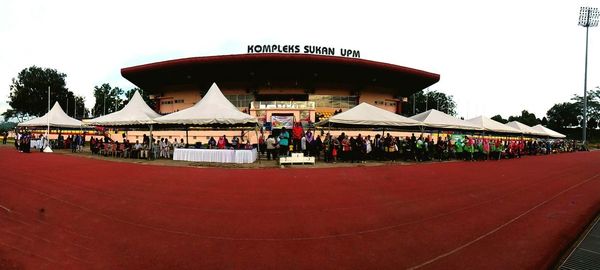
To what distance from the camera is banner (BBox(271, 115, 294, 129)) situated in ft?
90.0

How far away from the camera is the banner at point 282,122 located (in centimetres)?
2744

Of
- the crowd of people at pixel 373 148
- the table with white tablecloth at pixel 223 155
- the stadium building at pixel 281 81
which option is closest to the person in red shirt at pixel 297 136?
the crowd of people at pixel 373 148

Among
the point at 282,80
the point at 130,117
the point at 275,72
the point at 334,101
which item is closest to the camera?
the point at 130,117

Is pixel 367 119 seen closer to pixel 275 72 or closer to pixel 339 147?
pixel 339 147

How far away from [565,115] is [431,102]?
3350 cm

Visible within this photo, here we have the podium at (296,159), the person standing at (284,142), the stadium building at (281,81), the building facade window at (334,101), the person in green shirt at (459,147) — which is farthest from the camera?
the building facade window at (334,101)

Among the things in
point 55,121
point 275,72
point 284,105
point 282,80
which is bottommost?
point 55,121

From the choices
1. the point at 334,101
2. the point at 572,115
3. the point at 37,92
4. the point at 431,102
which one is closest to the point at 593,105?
the point at 572,115

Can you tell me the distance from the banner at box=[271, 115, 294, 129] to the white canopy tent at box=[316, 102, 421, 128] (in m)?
11.0

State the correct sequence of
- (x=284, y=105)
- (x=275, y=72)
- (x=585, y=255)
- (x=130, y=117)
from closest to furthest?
1. (x=585, y=255)
2. (x=130, y=117)
3. (x=284, y=105)
4. (x=275, y=72)

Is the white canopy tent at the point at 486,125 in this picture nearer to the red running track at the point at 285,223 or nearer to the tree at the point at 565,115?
the red running track at the point at 285,223

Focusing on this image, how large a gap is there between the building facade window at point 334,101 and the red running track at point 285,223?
25.3m

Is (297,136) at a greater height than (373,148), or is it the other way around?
(297,136)

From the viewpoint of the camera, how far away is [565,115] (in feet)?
268
